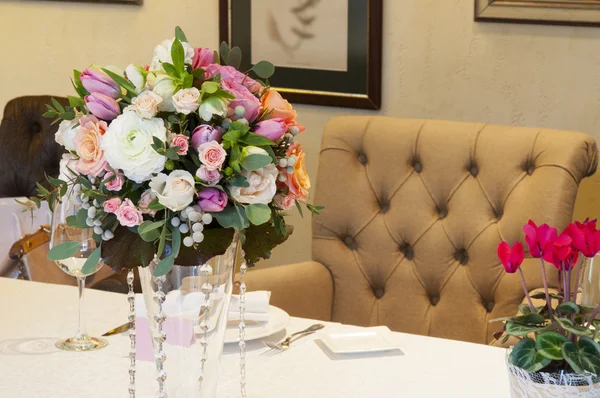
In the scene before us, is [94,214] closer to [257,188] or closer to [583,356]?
[257,188]

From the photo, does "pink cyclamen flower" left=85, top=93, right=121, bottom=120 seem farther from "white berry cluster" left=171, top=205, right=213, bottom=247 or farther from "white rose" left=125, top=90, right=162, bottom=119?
"white berry cluster" left=171, top=205, right=213, bottom=247

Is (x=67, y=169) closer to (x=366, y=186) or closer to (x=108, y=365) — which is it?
(x=108, y=365)

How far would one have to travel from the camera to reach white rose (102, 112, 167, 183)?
113 centimetres

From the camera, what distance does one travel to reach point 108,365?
1.58 meters

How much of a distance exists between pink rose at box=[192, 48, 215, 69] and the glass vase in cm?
59

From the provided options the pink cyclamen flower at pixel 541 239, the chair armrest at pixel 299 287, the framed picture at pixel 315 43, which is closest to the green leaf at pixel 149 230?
the pink cyclamen flower at pixel 541 239

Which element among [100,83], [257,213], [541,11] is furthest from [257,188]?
[541,11]

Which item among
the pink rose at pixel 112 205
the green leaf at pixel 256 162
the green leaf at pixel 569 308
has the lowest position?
the green leaf at pixel 569 308

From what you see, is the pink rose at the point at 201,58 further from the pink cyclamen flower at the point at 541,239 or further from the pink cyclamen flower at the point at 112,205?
the pink cyclamen flower at the point at 541,239

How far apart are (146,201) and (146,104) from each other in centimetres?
12

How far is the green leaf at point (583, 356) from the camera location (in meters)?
1.12

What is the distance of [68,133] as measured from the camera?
1240mm

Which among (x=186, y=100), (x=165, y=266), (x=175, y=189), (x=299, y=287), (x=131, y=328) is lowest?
(x=299, y=287)

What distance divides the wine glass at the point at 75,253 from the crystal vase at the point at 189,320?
0.27 m
